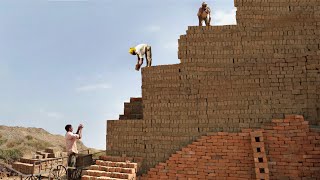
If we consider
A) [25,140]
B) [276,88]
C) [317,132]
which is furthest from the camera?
[25,140]

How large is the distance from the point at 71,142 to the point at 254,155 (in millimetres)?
4945

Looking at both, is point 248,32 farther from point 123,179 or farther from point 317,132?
point 123,179

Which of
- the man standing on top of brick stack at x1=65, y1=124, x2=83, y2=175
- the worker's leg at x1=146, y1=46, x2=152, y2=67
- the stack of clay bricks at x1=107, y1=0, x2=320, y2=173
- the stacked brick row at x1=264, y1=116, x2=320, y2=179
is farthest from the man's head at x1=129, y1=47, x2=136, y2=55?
the stacked brick row at x1=264, y1=116, x2=320, y2=179

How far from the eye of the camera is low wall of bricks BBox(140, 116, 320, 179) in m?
6.96

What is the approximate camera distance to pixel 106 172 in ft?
26.1

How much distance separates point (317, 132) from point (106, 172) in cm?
539

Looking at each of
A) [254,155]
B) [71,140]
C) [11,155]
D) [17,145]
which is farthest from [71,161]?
[17,145]

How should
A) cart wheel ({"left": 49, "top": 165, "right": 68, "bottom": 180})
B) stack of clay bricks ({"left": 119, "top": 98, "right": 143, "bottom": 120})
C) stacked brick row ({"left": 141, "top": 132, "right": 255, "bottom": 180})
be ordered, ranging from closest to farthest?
stacked brick row ({"left": 141, "top": 132, "right": 255, "bottom": 180})
cart wheel ({"left": 49, "top": 165, "right": 68, "bottom": 180})
stack of clay bricks ({"left": 119, "top": 98, "right": 143, "bottom": 120})

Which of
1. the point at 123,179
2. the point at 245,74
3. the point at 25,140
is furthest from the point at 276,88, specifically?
the point at 25,140

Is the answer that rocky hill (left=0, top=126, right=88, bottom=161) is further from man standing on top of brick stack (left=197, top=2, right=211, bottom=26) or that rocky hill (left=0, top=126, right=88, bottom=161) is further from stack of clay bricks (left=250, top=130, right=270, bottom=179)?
stack of clay bricks (left=250, top=130, right=270, bottom=179)

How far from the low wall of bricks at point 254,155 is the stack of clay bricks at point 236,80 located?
0.29m

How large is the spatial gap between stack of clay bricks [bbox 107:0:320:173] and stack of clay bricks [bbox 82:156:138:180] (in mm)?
340

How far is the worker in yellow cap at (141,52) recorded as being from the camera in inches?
371

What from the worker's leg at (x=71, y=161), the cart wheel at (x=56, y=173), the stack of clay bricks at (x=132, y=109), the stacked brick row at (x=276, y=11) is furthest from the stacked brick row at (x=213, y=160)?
the stacked brick row at (x=276, y=11)
